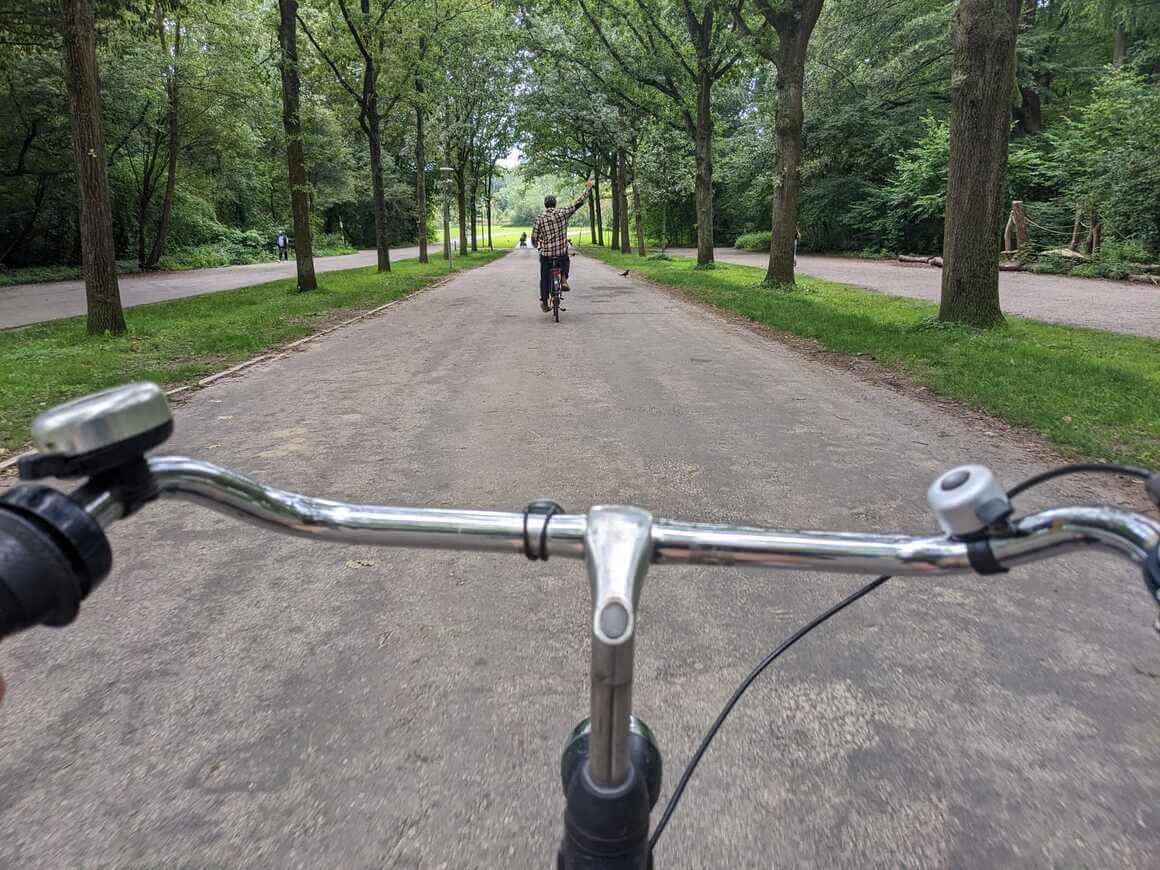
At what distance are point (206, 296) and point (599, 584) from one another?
20.8 meters

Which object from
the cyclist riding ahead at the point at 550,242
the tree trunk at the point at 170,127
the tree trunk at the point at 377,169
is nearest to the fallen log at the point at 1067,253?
the cyclist riding ahead at the point at 550,242

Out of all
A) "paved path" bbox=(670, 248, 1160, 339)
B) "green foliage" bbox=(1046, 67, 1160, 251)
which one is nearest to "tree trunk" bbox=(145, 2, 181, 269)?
"paved path" bbox=(670, 248, 1160, 339)

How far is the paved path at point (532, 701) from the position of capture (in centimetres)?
202

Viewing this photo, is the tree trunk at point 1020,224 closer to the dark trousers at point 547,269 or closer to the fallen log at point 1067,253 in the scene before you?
the fallen log at point 1067,253

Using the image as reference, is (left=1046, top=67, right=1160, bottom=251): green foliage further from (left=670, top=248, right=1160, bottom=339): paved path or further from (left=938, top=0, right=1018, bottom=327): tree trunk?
(left=938, top=0, right=1018, bottom=327): tree trunk

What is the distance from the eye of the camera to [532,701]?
260 centimetres

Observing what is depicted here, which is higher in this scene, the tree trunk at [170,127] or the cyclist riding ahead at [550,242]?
the tree trunk at [170,127]

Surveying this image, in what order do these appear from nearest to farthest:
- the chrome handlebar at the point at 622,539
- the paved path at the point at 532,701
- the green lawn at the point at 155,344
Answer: the chrome handlebar at the point at 622,539 → the paved path at the point at 532,701 → the green lawn at the point at 155,344

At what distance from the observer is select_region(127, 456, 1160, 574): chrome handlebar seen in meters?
0.94

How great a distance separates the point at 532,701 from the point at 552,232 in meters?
12.0

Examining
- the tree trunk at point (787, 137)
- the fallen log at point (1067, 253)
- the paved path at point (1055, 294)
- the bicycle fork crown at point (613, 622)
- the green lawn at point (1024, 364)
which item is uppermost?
the tree trunk at point (787, 137)

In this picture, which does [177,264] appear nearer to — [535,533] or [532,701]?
[532,701]

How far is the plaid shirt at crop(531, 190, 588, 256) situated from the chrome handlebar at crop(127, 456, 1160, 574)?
1283cm

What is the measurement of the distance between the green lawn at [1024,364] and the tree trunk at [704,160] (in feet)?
34.5
